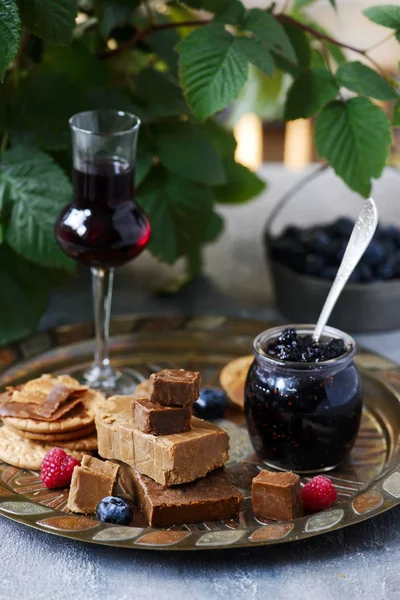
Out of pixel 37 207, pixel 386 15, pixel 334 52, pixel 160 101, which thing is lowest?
pixel 37 207

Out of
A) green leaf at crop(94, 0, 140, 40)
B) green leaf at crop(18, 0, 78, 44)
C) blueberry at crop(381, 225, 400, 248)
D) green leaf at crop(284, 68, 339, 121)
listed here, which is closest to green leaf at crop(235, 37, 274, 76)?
green leaf at crop(284, 68, 339, 121)

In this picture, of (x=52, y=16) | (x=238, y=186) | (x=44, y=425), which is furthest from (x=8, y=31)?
(x=238, y=186)

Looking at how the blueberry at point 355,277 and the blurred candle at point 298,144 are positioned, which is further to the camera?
the blurred candle at point 298,144

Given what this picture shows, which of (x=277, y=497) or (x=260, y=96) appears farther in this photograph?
(x=260, y=96)

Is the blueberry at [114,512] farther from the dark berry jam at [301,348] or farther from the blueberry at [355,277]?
the blueberry at [355,277]

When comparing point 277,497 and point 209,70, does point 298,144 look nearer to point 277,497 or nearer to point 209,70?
point 209,70

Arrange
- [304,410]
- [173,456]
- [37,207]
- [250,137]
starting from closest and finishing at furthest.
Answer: [173,456]
[304,410]
[37,207]
[250,137]

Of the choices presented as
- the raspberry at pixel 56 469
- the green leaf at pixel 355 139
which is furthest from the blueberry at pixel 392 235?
the raspberry at pixel 56 469
